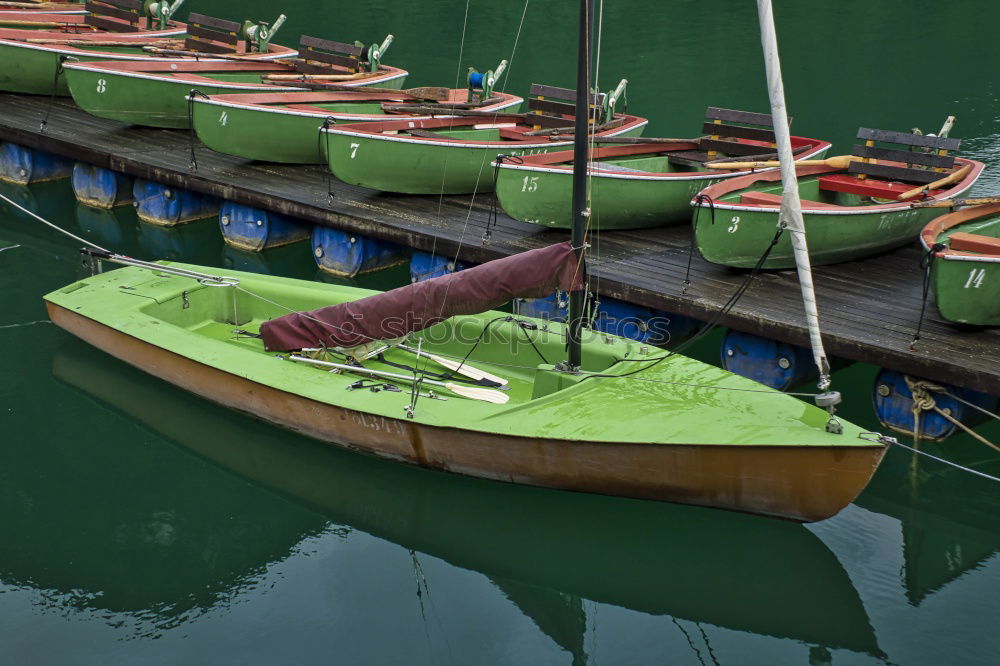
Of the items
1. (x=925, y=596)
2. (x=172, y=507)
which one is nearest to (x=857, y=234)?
(x=925, y=596)

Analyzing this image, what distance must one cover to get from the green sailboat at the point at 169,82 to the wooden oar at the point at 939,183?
7887 millimetres

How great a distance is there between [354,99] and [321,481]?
691 cm

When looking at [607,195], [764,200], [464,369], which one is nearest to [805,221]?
[764,200]

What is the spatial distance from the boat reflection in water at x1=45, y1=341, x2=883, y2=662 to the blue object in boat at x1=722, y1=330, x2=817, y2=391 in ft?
5.90

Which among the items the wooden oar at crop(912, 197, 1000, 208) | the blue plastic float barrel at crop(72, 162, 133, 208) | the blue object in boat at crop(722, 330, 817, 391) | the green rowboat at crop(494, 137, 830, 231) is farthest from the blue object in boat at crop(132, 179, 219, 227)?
the wooden oar at crop(912, 197, 1000, 208)

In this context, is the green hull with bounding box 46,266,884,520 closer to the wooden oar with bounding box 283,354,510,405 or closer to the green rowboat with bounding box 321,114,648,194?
the wooden oar with bounding box 283,354,510,405

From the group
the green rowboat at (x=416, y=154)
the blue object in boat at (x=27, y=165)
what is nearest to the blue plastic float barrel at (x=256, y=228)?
the green rowboat at (x=416, y=154)

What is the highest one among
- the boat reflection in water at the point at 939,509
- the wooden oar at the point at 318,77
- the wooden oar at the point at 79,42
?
the wooden oar at the point at 79,42

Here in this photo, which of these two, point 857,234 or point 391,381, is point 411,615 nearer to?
point 391,381

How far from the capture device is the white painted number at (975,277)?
Answer: 812 cm

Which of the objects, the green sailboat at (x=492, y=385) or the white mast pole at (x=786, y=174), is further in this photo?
the green sailboat at (x=492, y=385)

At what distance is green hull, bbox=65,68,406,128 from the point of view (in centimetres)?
1415

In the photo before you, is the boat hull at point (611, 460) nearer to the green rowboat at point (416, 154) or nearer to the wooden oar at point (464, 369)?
the wooden oar at point (464, 369)

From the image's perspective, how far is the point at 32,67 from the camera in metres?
16.2
